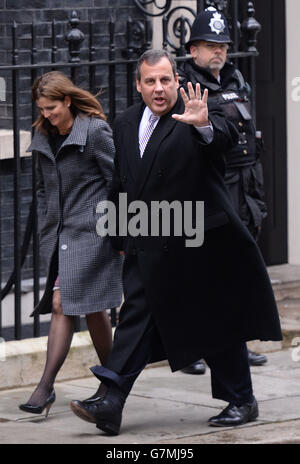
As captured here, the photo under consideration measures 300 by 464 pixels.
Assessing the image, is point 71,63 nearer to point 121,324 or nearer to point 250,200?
point 250,200

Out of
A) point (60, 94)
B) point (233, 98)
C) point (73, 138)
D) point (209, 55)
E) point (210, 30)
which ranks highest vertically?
point (210, 30)

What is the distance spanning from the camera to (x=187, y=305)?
7043 millimetres

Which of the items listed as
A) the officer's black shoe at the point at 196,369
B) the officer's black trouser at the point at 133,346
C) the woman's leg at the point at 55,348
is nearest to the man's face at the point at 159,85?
the officer's black trouser at the point at 133,346

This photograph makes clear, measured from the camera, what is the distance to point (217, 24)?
7922 millimetres

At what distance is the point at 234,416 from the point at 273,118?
429cm

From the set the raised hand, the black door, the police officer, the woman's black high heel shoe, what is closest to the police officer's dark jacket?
the police officer

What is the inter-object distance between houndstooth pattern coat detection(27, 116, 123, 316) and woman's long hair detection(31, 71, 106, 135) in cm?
5

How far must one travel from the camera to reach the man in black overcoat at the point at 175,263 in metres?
6.91

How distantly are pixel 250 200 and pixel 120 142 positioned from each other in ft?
4.68

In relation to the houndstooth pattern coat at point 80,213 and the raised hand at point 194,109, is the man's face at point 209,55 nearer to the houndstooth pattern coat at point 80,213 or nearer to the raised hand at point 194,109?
the houndstooth pattern coat at point 80,213

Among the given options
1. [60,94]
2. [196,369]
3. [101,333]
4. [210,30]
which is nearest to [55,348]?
[101,333]

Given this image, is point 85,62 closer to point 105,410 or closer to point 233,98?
point 233,98

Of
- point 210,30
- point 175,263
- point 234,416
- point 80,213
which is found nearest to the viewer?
point 175,263
